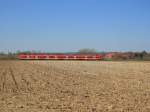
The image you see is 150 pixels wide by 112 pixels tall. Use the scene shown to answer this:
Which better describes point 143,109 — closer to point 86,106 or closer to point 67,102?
point 86,106

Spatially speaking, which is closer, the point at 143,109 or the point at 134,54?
the point at 143,109

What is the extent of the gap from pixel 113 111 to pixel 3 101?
14.3ft

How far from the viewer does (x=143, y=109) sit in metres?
11.4

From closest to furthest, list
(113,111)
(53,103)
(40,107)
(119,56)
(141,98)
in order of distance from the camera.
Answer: (113,111) < (40,107) < (53,103) < (141,98) < (119,56)

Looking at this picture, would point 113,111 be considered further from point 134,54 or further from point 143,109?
point 134,54

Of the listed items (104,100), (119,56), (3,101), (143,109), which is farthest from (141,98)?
(119,56)

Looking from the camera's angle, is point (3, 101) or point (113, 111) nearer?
point (113, 111)

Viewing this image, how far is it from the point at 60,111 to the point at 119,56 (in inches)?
3962

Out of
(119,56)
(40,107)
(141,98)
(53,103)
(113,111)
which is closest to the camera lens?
(113,111)

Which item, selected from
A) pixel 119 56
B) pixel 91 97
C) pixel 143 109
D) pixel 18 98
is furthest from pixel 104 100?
pixel 119 56

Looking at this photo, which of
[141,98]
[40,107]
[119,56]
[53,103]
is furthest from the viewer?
[119,56]

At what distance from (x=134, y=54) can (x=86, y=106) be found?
10281 centimetres

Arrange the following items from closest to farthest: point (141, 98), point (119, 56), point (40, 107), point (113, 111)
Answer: point (113, 111) → point (40, 107) → point (141, 98) → point (119, 56)

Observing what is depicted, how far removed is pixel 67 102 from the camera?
518 inches
